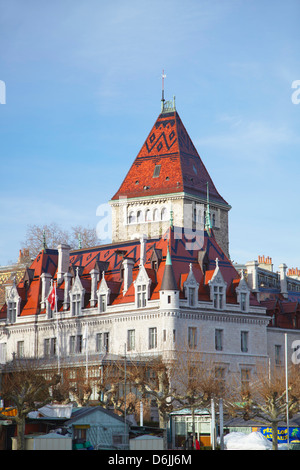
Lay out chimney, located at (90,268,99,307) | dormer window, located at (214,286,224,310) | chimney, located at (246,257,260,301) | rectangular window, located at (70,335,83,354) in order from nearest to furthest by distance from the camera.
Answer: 1. dormer window, located at (214,286,224,310)
2. chimney, located at (90,268,99,307)
3. rectangular window, located at (70,335,83,354)
4. chimney, located at (246,257,260,301)

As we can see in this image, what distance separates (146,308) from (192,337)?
15.4 ft

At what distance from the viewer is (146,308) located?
86.9 m

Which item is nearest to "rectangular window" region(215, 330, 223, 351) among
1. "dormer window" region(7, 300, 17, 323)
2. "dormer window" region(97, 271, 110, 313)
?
"dormer window" region(97, 271, 110, 313)

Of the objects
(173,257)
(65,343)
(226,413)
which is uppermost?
(173,257)

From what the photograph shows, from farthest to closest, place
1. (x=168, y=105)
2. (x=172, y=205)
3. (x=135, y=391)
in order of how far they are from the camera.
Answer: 1. (x=168, y=105)
2. (x=172, y=205)
3. (x=135, y=391)

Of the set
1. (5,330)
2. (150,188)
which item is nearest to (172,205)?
(150,188)

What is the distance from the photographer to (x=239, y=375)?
88250 mm

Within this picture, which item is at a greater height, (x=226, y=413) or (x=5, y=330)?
(x=5, y=330)

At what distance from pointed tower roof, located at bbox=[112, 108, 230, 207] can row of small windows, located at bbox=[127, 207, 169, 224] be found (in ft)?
6.89

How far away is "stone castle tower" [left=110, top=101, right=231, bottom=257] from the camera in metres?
121

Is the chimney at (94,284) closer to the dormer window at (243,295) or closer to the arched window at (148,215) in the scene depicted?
the dormer window at (243,295)

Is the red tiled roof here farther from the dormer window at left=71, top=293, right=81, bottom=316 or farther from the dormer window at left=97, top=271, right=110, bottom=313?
the dormer window at left=71, top=293, right=81, bottom=316

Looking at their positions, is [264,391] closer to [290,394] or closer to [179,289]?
[290,394]

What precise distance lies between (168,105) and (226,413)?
211ft
